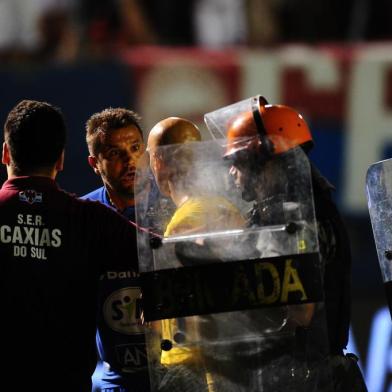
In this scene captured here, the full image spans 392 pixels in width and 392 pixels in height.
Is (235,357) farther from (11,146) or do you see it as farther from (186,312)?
(11,146)

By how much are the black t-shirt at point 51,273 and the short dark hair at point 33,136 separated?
78 millimetres

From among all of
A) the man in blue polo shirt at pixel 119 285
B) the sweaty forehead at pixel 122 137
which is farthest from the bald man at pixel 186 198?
the sweaty forehead at pixel 122 137

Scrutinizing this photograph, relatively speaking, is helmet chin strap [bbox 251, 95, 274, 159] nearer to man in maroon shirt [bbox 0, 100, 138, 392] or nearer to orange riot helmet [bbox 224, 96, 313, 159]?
orange riot helmet [bbox 224, 96, 313, 159]

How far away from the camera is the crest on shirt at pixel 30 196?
185 inches

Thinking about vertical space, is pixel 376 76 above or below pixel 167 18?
below

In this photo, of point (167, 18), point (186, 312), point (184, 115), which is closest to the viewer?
point (186, 312)

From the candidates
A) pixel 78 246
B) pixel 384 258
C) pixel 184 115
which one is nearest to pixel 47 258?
pixel 78 246

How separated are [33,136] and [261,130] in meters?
0.96

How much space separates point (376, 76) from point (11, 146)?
6.79 meters

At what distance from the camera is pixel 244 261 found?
4605 millimetres

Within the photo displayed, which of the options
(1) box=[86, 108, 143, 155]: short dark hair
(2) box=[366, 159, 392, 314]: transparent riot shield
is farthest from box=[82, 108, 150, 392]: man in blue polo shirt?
(2) box=[366, 159, 392, 314]: transparent riot shield

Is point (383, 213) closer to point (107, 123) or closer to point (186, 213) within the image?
point (186, 213)

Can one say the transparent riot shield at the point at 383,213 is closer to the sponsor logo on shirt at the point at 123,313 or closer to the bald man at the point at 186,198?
the bald man at the point at 186,198

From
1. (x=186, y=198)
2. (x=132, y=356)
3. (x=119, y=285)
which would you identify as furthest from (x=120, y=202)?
(x=186, y=198)
